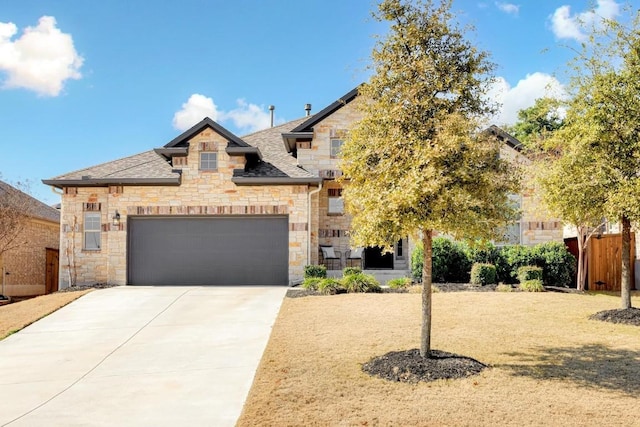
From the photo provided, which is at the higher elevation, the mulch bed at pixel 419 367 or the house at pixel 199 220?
the house at pixel 199 220

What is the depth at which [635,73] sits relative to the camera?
40.3ft

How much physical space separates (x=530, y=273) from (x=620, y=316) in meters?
4.55

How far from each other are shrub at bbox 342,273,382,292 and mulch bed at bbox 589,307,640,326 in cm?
582

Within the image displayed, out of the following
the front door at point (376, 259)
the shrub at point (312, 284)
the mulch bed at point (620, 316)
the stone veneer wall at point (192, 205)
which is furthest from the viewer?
the front door at point (376, 259)

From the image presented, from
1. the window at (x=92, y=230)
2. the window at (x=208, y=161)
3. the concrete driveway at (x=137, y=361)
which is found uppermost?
the window at (x=208, y=161)

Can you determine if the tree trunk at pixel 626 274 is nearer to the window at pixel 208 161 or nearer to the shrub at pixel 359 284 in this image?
the shrub at pixel 359 284

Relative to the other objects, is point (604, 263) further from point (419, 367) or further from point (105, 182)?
point (105, 182)

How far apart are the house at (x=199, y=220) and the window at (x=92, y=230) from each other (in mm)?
35

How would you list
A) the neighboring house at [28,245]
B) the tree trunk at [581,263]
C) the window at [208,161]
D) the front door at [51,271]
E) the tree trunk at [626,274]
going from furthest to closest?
the front door at [51,271], the neighboring house at [28,245], the window at [208,161], the tree trunk at [581,263], the tree trunk at [626,274]

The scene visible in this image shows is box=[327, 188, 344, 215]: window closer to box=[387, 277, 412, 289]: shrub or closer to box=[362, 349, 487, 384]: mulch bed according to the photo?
box=[387, 277, 412, 289]: shrub

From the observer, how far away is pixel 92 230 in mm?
19609

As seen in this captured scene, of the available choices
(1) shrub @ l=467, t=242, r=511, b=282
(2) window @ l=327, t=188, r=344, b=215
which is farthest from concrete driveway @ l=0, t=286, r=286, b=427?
(1) shrub @ l=467, t=242, r=511, b=282

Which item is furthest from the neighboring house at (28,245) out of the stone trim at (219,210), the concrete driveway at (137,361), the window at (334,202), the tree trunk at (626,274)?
the tree trunk at (626,274)

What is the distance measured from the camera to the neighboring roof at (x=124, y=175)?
1895 centimetres
